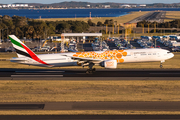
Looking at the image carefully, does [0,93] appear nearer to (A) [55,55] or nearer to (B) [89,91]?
(B) [89,91]

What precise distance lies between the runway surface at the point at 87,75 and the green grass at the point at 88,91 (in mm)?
2678

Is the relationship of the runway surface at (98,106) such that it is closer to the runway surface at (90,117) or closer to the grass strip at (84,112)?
the grass strip at (84,112)

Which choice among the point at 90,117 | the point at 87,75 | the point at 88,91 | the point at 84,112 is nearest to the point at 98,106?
the point at 84,112

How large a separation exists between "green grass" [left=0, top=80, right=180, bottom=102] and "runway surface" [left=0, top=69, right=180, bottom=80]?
2.68 meters

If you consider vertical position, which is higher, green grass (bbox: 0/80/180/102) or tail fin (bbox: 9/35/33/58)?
tail fin (bbox: 9/35/33/58)

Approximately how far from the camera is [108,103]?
27250mm

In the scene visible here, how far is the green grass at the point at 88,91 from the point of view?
2920 centimetres

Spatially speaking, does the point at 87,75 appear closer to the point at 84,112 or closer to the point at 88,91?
the point at 88,91

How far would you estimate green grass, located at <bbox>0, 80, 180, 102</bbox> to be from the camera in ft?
95.8

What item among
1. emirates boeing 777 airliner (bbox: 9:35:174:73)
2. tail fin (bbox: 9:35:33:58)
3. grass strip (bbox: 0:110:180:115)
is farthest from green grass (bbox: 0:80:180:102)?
tail fin (bbox: 9:35:33:58)

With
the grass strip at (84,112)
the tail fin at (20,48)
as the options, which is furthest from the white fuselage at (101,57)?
the grass strip at (84,112)

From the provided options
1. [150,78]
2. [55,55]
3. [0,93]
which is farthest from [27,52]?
[150,78]

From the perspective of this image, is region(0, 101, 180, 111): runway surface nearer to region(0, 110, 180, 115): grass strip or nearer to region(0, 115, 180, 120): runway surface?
region(0, 110, 180, 115): grass strip

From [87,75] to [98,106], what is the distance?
16785 millimetres
